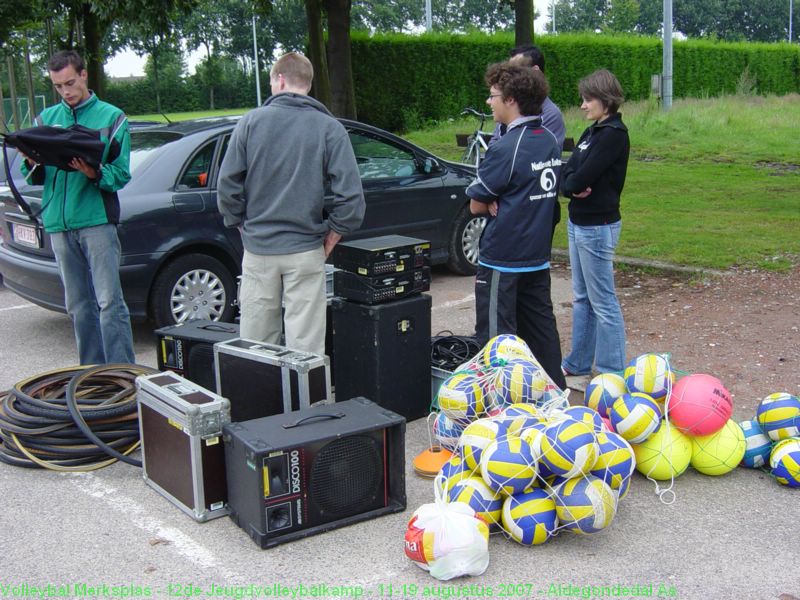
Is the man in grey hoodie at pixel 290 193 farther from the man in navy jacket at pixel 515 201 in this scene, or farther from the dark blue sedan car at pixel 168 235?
the dark blue sedan car at pixel 168 235

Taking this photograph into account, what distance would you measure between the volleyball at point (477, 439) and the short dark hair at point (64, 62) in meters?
3.38

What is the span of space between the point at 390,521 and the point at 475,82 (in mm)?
27080

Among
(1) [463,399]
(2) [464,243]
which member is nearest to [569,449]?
(1) [463,399]

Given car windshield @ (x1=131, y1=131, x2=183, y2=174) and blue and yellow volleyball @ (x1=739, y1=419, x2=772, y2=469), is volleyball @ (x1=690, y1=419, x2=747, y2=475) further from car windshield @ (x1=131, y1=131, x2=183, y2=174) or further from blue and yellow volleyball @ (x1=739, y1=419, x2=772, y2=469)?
car windshield @ (x1=131, y1=131, x2=183, y2=174)

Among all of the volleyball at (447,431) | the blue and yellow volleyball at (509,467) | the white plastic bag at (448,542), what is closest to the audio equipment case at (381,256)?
the volleyball at (447,431)

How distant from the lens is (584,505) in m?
3.66

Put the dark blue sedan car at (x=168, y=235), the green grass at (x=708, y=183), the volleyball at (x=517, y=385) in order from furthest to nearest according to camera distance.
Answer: the green grass at (x=708, y=183) → the dark blue sedan car at (x=168, y=235) → the volleyball at (x=517, y=385)

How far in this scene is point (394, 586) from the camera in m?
3.48

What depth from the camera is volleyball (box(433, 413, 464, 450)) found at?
453 cm

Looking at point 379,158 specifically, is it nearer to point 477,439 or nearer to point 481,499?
point 477,439

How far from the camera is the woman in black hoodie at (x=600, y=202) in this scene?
527cm

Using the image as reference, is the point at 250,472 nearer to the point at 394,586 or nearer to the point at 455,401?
the point at 394,586

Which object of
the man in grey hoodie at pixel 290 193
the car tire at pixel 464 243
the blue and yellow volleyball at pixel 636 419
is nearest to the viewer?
the blue and yellow volleyball at pixel 636 419

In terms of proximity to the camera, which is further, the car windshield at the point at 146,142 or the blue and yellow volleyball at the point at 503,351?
the car windshield at the point at 146,142
